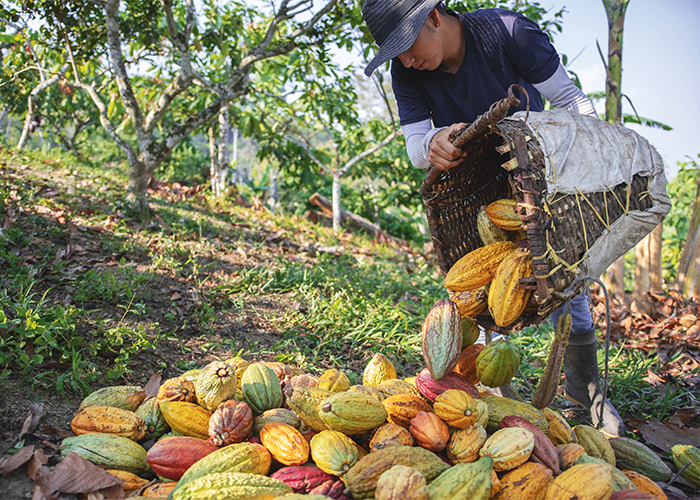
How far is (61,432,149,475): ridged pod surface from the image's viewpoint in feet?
4.50

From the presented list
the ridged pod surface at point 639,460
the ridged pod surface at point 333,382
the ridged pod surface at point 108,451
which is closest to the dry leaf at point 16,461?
the ridged pod surface at point 108,451

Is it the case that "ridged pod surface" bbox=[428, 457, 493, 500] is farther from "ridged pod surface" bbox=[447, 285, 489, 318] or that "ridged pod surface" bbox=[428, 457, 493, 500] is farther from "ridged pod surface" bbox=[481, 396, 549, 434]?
"ridged pod surface" bbox=[447, 285, 489, 318]

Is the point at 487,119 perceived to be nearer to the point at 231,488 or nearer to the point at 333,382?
the point at 333,382

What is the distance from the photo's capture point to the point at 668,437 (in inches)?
76.7

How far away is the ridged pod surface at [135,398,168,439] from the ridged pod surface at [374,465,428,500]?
867mm

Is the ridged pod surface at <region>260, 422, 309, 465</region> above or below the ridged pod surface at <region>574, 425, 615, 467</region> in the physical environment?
above

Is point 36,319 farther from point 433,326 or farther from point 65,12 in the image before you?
point 65,12

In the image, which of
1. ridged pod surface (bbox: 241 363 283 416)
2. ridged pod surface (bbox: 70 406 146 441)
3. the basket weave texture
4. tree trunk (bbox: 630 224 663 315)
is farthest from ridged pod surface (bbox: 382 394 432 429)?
tree trunk (bbox: 630 224 663 315)

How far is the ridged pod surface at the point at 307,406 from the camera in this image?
4.98 feet

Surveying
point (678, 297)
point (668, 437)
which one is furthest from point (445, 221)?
point (678, 297)

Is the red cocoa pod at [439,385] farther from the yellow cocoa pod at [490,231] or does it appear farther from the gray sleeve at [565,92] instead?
the gray sleeve at [565,92]

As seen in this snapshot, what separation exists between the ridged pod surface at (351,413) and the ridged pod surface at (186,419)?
42 centimetres

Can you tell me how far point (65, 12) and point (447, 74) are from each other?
416cm

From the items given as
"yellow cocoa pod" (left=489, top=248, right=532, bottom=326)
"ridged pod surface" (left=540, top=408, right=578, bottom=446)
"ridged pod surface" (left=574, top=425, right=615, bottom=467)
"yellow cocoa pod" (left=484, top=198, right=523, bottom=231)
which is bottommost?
"ridged pod surface" (left=574, top=425, right=615, bottom=467)
